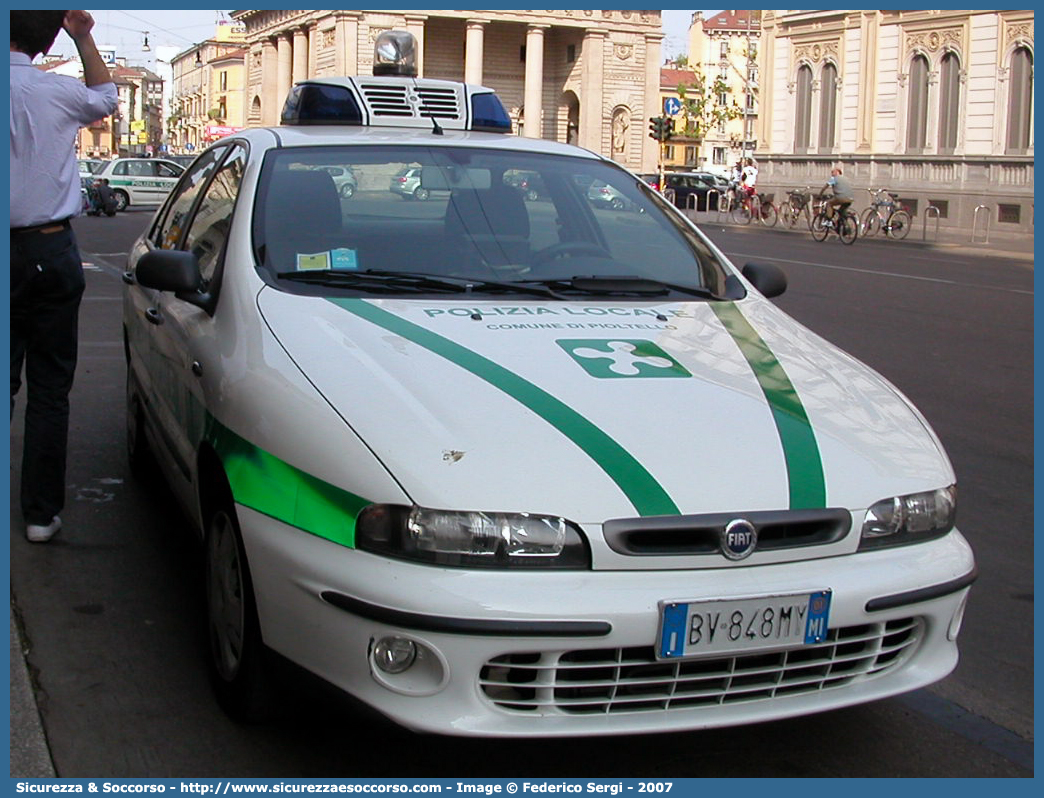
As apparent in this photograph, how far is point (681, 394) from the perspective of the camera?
3.31 metres

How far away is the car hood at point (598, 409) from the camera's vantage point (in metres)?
2.92

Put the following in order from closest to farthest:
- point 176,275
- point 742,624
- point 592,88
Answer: point 742,624 → point 176,275 → point 592,88

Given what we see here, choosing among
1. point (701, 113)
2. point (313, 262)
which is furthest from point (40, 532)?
point (701, 113)

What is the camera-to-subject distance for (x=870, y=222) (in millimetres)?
30938

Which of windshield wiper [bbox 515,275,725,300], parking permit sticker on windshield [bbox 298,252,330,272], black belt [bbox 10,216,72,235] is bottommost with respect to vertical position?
windshield wiper [bbox 515,275,725,300]

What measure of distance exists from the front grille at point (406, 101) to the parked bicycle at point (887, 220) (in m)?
25.5

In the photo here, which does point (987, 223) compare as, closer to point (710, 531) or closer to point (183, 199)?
point (183, 199)

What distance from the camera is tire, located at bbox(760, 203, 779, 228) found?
3622cm

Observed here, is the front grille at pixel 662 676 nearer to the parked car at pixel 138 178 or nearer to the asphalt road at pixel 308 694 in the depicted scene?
the asphalt road at pixel 308 694

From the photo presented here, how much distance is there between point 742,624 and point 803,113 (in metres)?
38.6

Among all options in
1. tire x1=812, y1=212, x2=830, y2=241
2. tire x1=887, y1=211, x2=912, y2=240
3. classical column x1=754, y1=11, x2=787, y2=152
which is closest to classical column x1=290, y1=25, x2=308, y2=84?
classical column x1=754, y1=11, x2=787, y2=152

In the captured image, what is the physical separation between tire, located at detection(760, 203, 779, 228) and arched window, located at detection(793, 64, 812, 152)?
11.3 feet

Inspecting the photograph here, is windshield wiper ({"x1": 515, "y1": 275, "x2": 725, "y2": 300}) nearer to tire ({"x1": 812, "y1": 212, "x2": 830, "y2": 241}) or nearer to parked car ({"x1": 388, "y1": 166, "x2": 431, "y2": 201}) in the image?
parked car ({"x1": 388, "y1": 166, "x2": 431, "y2": 201})

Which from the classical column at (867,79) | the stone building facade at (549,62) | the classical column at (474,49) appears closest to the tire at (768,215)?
the classical column at (867,79)
